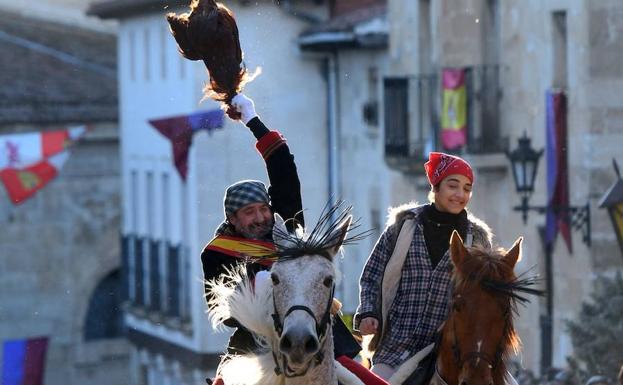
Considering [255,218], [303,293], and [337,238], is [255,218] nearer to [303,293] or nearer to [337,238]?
[337,238]

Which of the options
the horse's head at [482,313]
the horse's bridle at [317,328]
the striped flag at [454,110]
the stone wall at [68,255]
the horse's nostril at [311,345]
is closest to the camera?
the horse's nostril at [311,345]

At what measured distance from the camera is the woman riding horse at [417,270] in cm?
1410

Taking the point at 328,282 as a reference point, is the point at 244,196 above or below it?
above

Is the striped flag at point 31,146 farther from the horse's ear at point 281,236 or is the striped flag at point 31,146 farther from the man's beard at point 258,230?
the horse's ear at point 281,236

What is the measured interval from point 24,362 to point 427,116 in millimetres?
8593

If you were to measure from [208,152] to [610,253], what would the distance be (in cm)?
2137

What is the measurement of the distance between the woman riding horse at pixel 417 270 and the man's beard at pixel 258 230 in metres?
1.00

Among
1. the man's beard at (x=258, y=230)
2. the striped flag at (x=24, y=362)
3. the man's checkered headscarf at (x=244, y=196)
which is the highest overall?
the man's checkered headscarf at (x=244, y=196)

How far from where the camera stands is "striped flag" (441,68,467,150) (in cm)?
3209

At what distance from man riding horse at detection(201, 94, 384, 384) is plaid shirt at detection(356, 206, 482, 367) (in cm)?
73

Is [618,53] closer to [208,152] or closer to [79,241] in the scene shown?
[208,152]

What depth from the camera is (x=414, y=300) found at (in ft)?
46.5

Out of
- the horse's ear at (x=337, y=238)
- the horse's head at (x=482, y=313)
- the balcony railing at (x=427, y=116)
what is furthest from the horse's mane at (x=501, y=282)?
the balcony railing at (x=427, y=116)

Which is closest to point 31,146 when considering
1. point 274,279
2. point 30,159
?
point 30,159
